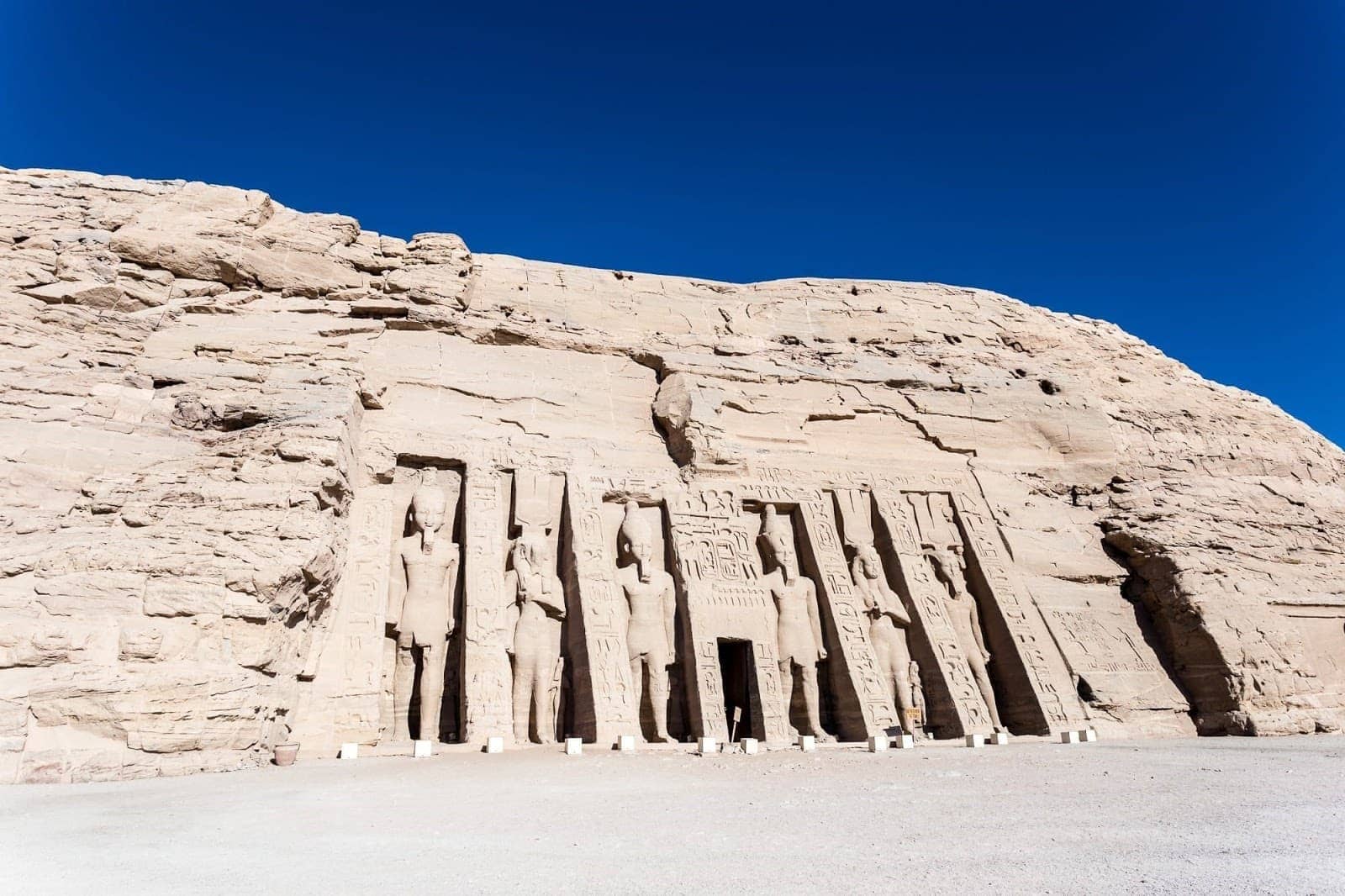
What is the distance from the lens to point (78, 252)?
11.8 m

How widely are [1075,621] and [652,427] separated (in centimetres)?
682

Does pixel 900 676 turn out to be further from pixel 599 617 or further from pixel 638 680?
pixel 599 617

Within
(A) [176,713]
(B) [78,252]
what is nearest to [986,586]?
(A) [176,713]

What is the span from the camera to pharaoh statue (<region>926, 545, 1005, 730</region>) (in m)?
12.1

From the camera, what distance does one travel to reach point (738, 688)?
11781 mm

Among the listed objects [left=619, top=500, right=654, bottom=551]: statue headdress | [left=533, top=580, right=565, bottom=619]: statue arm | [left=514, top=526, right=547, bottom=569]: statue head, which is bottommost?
[left=533, top=580, right=565, bottom=619]: statue arm

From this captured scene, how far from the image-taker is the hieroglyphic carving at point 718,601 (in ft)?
35.1

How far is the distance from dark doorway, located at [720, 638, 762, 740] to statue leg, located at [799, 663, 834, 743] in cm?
74

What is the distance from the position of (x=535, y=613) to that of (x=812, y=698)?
→ 3699 millimetres

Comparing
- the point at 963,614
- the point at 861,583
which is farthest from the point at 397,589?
the point at 963,614

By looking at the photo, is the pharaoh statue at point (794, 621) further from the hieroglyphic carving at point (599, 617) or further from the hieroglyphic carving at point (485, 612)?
Answer: the hieroglyphic carving at point (485, 612)

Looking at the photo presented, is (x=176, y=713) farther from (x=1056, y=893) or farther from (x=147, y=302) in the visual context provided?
(x=147, y=302)

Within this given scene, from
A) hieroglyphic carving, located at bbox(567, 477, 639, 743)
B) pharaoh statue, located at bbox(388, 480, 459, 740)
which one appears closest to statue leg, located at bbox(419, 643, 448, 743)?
pharaoh statue, located at bbox(388, 480, 459, 740)

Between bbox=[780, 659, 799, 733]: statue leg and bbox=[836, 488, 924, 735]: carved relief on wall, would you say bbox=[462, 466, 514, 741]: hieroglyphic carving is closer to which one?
bbox=[780, 659, 799, 733]: statue leg
